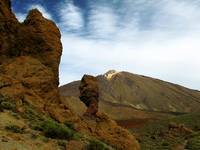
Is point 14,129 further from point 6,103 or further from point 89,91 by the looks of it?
point 89,91

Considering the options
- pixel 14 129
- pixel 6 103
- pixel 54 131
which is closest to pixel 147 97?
pixel 6 103

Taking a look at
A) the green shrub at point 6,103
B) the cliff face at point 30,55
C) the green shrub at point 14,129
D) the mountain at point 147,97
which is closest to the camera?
the green shrub at point 14,129

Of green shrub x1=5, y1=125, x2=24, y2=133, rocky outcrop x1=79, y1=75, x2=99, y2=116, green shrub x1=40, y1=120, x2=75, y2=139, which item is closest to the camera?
green shrub x1=5, y1=125, x2=24, y2=133

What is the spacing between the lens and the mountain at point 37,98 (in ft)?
63.4

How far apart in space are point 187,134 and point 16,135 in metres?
56.1

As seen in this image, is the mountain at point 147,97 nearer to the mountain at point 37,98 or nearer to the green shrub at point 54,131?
the mountain at point 37,98

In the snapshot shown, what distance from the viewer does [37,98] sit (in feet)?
76.3

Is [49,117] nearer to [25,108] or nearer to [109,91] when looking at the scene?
[25,108]

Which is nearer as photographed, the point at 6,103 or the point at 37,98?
the point at 6,103

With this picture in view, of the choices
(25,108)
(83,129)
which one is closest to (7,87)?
(25,108)

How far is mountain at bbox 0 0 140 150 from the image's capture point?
63.4 ft

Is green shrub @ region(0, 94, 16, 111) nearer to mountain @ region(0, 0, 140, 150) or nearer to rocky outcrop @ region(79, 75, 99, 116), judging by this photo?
mountain @ region(0, 0, 140, 150)

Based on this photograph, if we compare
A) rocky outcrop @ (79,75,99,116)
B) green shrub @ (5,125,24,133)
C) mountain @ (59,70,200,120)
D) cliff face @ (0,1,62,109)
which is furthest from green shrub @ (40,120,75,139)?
mountain @ (59,70,200,120)

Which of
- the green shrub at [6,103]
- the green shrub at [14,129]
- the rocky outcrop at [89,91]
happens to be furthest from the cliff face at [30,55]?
the rocky outcrop at [89,91]
